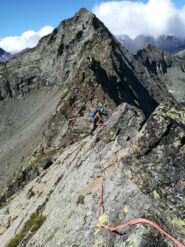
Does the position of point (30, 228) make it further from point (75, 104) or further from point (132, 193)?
point (75, 104)

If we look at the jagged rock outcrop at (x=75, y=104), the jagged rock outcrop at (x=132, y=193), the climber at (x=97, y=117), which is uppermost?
the jagged rock outcrop at (x=132, y=193)

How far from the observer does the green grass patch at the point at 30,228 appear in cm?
2614

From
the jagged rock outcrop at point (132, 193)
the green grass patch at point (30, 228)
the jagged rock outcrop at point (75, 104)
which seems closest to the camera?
the jagged rock outcrop at point (132, 193)

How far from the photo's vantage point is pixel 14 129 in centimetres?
17750

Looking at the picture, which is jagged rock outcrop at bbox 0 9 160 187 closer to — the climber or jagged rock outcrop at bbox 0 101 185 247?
the climber

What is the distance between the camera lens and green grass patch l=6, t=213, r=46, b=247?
1029 inches

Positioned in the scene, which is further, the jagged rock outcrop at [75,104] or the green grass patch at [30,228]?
the jagged rock outcrop at [75,104]

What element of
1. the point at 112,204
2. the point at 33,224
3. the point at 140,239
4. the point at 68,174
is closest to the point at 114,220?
the point at 112,204

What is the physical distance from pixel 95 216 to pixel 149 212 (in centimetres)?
443

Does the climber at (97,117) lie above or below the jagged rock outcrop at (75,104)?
above

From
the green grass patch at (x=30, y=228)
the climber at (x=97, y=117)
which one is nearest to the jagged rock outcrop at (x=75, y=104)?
Answer: the climber at (x=97, y=117)

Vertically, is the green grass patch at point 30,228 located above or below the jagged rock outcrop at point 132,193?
below

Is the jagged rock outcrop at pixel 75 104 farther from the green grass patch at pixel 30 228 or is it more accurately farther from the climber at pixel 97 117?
the green grass patch at pixel 30 228

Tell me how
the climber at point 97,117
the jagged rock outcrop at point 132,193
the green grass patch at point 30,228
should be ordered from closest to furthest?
the jagged rock outcrop at point 132,193 → the green grass patch at point 30,228 → the climber at point 97,117
